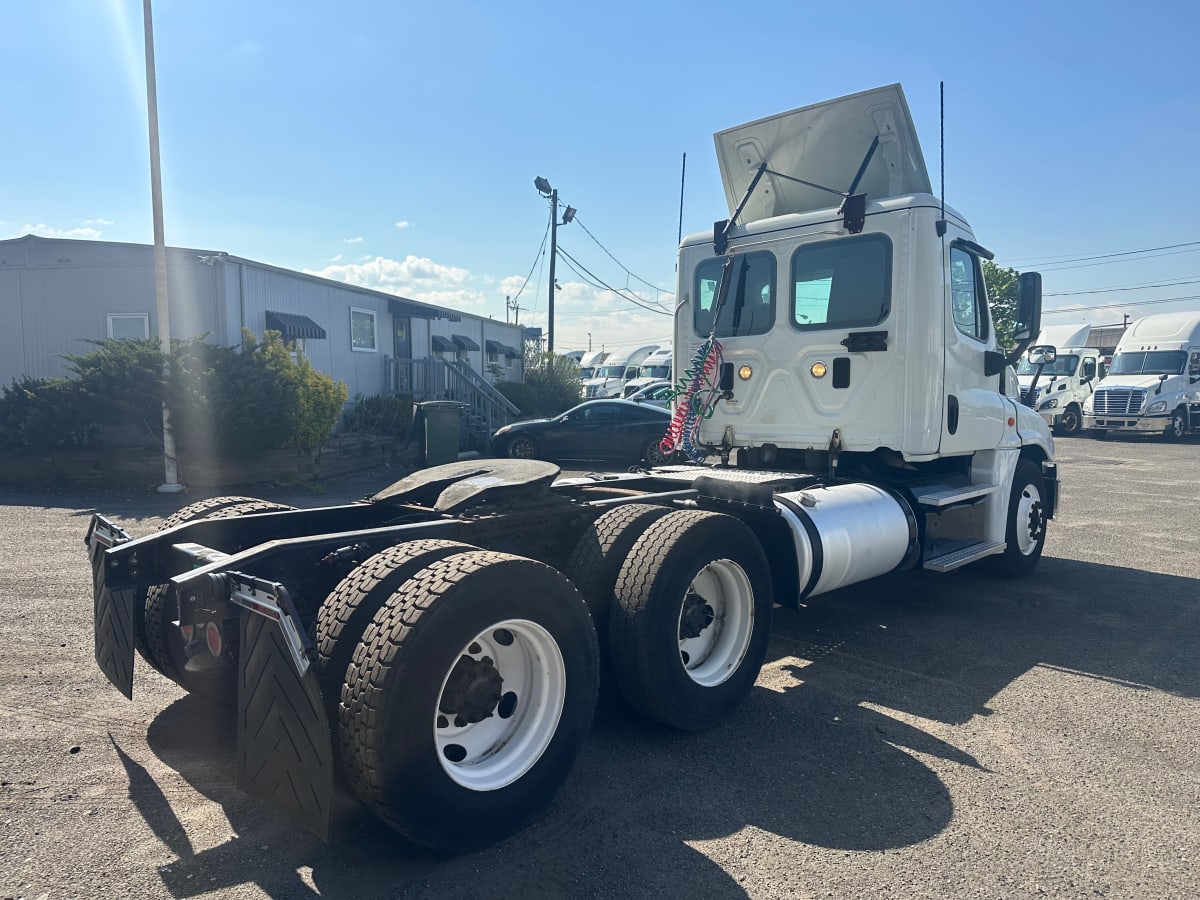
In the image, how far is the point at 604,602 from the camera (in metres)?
3.92

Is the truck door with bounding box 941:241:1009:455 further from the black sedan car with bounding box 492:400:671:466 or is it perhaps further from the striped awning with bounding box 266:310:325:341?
the striped awning with bounding box 266:310:325:341

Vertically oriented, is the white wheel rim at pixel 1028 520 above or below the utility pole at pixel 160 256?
below

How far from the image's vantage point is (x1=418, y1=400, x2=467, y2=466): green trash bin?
1409 cm

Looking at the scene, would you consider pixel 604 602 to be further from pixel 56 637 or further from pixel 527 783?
pixel 56 637

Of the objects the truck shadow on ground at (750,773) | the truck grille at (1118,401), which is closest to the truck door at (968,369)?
the truck shadow on ground at (750,773)

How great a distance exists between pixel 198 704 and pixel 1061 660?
16.5 feet

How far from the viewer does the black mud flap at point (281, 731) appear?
100 inches

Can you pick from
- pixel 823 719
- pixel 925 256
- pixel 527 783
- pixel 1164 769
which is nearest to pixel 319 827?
pixel 527 783

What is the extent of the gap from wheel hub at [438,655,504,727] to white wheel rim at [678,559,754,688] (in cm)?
129

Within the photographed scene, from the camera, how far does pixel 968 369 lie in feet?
21.0

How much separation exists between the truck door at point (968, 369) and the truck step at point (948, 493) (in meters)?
0.31

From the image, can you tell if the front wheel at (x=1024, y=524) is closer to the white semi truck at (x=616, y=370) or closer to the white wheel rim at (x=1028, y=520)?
the white wheel rim at (x=1028, y=520)

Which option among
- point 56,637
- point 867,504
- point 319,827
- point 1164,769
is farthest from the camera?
point 867,504

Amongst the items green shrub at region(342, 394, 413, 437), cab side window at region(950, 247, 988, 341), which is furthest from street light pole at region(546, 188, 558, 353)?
cab side window at region(950, 247, 988, 341)
